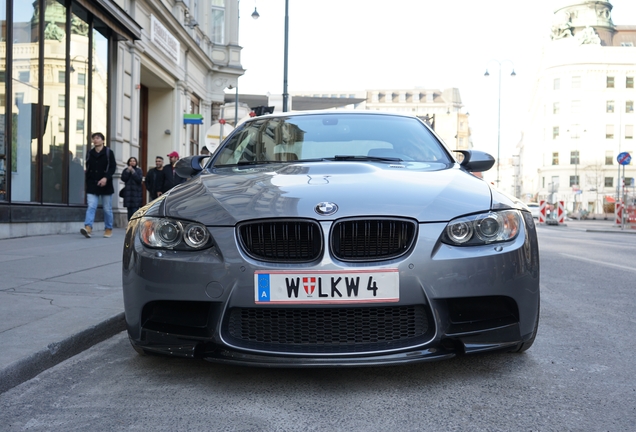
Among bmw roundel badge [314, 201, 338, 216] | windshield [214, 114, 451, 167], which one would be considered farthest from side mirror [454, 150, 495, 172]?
bmw roundel badge [314, 201, 338, 216]

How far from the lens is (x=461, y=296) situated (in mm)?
2859

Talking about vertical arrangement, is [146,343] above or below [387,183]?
below

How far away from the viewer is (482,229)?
9.96ft

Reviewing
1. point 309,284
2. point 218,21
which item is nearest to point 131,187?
point 309,284

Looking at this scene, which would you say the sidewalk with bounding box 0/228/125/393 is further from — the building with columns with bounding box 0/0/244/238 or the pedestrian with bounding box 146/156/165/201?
the pedestrian with bounding box 146/156/165/201

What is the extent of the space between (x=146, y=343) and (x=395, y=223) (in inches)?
49.0

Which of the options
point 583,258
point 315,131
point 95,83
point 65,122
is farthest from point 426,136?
point 95,83

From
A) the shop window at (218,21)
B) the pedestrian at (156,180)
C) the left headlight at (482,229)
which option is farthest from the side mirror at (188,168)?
the shop window at (218,21)

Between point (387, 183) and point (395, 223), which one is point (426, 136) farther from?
point (395, 223)

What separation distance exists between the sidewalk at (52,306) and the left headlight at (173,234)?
32.4 inches

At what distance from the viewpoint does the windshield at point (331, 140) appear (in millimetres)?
4285

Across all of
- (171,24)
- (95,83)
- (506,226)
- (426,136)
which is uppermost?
(171,24)

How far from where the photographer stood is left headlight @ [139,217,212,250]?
303 cm

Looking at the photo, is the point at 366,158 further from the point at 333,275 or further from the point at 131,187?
the point at 131,187
